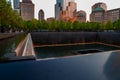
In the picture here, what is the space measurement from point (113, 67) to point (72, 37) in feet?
146

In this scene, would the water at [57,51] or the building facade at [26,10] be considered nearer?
the water at [57,51]

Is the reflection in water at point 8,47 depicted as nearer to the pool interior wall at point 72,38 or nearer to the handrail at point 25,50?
the handrail at point 25,50

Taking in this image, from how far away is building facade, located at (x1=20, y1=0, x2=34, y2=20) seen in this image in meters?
156

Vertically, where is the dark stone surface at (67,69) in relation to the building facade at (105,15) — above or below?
below

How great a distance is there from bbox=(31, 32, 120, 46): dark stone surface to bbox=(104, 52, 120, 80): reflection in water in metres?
38.7

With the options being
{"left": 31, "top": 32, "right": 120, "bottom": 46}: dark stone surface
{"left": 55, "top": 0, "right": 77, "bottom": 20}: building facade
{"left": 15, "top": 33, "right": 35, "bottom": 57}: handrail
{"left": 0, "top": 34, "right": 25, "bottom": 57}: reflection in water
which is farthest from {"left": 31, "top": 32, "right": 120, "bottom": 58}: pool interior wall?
{"left": 55, "top": 0, "right": 77, "bottom": 20}: building facade

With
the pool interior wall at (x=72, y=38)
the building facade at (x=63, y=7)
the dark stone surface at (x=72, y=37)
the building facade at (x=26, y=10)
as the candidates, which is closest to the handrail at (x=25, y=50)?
the pool interior wall at (x=72, y=38)

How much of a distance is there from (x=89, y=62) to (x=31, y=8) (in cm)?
16578

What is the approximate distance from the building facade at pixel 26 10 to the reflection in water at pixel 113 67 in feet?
528

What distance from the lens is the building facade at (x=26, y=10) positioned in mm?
156125

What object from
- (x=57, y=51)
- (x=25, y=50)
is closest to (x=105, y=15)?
(x=57, y=51)

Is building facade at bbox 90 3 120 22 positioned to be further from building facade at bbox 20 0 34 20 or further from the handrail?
the handrail

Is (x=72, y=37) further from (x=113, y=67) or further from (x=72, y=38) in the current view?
(x=113, y=67)

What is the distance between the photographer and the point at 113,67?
1.92 m
